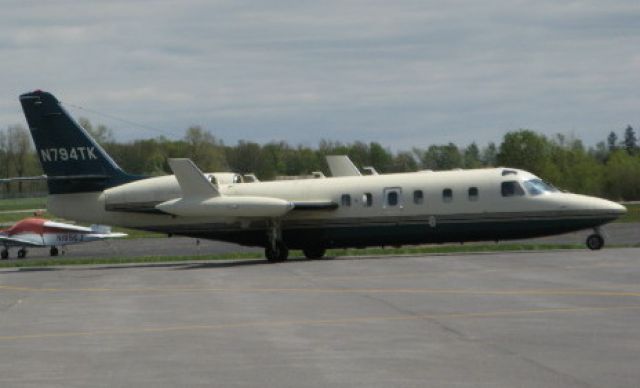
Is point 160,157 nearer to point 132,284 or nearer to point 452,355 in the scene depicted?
point 132,284

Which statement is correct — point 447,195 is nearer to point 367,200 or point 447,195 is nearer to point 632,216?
point 367,200

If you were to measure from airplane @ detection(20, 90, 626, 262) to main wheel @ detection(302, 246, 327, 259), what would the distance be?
50 millimetres

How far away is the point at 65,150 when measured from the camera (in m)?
44.2

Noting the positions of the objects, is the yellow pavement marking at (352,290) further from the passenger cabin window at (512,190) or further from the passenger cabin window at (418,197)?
the passenger cabin window at (512,190)

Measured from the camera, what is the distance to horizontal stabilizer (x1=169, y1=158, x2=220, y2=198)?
41031mm

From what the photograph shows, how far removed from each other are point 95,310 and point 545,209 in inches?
768

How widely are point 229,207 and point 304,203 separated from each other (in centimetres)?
263

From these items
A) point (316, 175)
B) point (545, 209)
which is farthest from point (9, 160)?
point (545, 209)

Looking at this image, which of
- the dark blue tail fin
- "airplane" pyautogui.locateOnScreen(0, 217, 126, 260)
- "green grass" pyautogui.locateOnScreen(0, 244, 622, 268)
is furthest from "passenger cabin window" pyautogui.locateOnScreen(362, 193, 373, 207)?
"airplane" pyautogui.locateOnScreen(0, 217, 126, 260)

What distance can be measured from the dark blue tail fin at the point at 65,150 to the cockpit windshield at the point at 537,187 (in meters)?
14.0

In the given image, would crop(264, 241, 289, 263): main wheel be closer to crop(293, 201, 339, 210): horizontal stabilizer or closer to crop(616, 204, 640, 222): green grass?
crop(293, 201, 339, 210): horizontal stabilizer

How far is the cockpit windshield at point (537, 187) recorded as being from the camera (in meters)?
39.9

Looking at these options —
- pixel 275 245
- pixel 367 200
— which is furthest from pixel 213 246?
pixel 367 200

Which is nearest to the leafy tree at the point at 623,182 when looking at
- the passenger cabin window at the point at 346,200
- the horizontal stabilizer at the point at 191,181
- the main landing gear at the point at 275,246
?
the passenger cabin window at the point at 346,200
